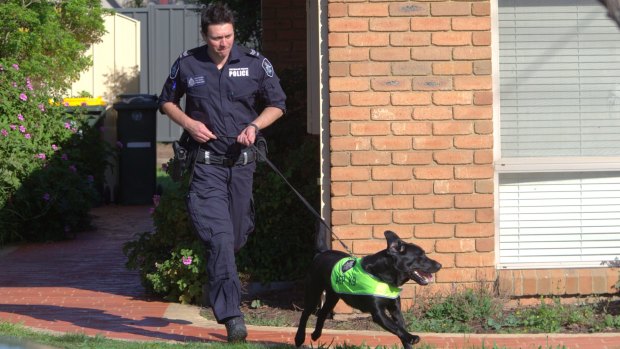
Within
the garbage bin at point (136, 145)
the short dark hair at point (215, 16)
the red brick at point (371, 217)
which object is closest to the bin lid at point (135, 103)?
the garbage bin at point (136, 145)

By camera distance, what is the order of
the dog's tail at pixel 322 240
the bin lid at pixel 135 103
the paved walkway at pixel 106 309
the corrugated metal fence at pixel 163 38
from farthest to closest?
the corrugated metal fence at pixel 163 38
the bin lid at pixel 135 103
the paved walkway at pixel 106 309
the dog's tail at pixel 322 240

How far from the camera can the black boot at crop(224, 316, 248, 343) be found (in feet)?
20.8

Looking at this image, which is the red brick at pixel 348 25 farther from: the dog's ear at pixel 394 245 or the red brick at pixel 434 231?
the dog's ear at pixel 394 245

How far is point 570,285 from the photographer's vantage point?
24.4 feet

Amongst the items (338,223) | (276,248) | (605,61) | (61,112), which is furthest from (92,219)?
(605,61)

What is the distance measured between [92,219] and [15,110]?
1913mm

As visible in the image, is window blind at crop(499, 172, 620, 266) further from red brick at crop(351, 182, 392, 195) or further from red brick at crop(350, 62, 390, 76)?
red brick at crop(350, 62, 390, 76)

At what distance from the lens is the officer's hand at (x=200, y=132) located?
20.8 ft

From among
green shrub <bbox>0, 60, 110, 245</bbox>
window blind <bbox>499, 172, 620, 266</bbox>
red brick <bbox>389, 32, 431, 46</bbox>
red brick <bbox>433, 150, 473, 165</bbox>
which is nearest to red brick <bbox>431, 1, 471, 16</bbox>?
red brick <bbox>389, 32, 431, 46</bbox>

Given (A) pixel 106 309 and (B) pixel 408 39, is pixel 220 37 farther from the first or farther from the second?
(A) pixel 106 309

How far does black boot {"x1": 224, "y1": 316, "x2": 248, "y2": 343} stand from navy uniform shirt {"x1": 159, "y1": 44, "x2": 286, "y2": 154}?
99 centimetres

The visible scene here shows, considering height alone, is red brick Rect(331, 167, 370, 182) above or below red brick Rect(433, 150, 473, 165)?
below

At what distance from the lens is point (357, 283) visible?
573cm

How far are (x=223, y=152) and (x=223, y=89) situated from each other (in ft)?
1.23
